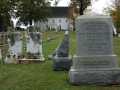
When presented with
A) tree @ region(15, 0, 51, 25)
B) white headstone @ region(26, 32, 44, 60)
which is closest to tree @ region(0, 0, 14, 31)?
tree @ region(15, 0, 51, 25)

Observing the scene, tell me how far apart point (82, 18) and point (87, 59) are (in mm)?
1366

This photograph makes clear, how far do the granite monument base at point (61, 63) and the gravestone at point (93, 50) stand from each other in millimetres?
2167

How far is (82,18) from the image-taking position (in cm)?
756

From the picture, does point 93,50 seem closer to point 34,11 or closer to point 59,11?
Answer: point 34,11

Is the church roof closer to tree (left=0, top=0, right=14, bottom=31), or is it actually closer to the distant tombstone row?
tree (left=0, top=0, right=14, bottom=31)

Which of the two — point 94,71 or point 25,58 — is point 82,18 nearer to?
point 94,71

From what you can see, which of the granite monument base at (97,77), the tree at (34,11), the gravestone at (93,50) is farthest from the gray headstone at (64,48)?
the tree at (34,11)

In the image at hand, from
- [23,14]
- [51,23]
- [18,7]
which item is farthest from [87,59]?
[51,23]

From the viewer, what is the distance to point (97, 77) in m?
7.34

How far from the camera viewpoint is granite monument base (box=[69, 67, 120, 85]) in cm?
731

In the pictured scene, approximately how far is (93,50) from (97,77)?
91 cm

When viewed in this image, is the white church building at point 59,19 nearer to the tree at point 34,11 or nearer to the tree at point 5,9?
the tree at point 34,11

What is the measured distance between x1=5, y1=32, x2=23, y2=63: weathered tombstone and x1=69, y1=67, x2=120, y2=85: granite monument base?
6.01 m

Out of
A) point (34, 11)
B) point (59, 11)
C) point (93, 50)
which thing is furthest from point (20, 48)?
point (59, 11)
